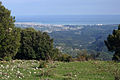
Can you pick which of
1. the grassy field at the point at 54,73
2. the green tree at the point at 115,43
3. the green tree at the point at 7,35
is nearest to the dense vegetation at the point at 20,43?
the green tree at the point at 7,35

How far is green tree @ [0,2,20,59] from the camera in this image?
18.2 metres

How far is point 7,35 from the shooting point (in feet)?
60.2

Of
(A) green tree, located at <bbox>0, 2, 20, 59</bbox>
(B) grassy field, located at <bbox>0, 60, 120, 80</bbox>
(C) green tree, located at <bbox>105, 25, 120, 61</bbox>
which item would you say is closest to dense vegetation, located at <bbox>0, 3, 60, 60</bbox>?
(A) green tree, located at <bbox>0, 2, 20, 59</bbox>

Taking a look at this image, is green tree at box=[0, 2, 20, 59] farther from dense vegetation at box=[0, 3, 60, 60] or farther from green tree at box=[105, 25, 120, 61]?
green tree at box=[105, 25, 120, 61]

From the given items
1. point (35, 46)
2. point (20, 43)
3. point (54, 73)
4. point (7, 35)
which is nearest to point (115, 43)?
point (35, 46)

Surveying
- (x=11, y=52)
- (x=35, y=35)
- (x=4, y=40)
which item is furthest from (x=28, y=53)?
(x=4, y=40)

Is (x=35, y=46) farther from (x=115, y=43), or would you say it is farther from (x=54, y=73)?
(x=54, y=73)

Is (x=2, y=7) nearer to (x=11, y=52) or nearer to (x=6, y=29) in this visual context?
(x=6, y=29)

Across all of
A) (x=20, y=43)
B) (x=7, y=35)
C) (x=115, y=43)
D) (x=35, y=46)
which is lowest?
(x=35, y=46)

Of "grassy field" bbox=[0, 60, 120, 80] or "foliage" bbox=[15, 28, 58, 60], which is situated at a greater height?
"grassy field" bbox=[0, 60, 120, 80]

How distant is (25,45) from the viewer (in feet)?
98.3

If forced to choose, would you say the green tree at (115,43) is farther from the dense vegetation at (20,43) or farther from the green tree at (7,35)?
the green tree at (7,35)

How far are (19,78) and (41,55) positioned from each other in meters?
23.8

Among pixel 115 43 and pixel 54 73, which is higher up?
pixel 54 73
